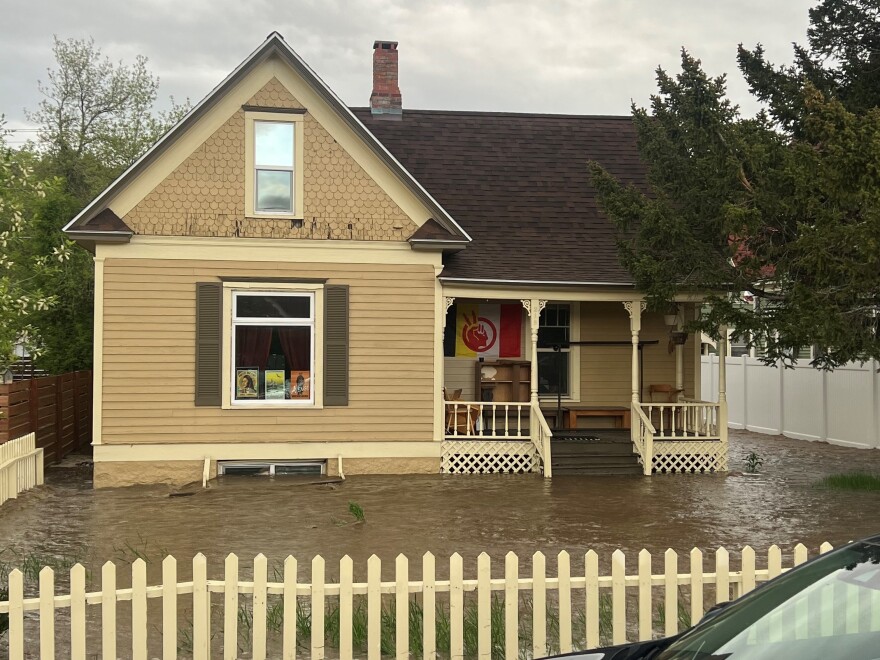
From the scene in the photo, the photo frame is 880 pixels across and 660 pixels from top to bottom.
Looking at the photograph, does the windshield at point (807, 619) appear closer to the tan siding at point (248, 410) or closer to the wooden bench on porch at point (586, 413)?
the tan siding at point (248, 410)

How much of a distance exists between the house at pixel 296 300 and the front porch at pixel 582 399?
0.23 ft

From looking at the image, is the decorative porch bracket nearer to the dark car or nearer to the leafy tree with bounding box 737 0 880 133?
the leafy tree with bounding box 737 0 880 133

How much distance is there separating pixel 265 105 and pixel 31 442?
259 inches

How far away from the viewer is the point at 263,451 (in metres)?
16.4

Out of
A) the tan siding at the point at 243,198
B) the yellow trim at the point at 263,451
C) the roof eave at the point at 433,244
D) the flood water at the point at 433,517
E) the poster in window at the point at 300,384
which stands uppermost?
the tan siding at the point at 243,198

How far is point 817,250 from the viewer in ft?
40.4

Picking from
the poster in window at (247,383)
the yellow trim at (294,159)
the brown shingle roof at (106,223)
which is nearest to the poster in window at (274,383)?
the poster in window at (247,383)

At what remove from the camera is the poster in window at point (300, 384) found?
16609 millimetres

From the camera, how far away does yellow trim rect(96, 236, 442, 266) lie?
52.9ft

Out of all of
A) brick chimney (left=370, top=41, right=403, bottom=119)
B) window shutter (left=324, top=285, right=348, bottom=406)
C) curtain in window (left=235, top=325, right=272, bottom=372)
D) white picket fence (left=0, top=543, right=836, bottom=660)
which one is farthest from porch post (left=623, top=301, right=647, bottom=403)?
white picket fence (left=0, top=543, right=836, bottom=660)

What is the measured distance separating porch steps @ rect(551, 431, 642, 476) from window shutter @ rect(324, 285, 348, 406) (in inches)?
151

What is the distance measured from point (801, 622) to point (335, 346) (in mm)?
13057

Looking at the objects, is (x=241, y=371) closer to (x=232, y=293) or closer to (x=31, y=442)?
(x=232, y=293)

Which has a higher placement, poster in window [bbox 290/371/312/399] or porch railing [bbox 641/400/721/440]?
poster in window [bbox 290/371/312/399]
